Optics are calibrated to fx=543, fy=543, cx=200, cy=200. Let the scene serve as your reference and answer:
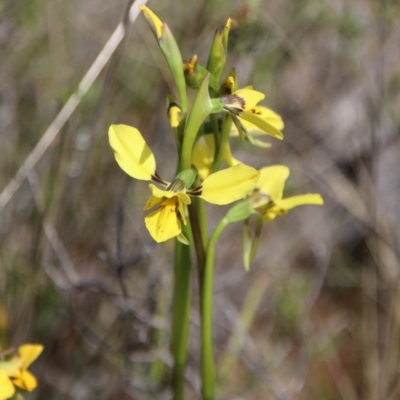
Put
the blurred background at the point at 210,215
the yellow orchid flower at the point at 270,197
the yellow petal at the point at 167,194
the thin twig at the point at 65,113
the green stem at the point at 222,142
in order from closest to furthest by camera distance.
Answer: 1. the yellow petal at the point at 167,194
2. the green stem at the point at 222,142
3. the yellow orchid flower at the point at 270,197
4. the thin twig at the point at 65,113
5. the blurred background at the point at 210,215

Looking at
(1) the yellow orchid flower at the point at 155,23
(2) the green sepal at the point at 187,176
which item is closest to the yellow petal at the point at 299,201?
(2) the green sepal at the point at 187,176

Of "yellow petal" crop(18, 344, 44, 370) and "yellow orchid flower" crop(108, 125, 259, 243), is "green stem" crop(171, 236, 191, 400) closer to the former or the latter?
"yellow orchid flower" crop(108, 125, 259, 243)

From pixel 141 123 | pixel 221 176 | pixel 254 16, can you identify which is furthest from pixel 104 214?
pixel 221 176

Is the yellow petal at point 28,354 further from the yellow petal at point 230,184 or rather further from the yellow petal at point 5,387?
the yellow petal at point 230,184

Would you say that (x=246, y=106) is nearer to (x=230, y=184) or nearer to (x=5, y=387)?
(x=230, y=184)

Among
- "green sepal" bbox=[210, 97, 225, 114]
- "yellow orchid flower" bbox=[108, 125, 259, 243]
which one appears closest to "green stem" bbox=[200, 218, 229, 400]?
"yellow orchid flower" bbox=[108, 125, 259, 243]

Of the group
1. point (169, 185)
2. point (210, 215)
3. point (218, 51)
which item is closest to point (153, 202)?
point (169, 185)

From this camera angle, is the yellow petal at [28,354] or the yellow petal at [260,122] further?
the yellow petal at [28,354]
